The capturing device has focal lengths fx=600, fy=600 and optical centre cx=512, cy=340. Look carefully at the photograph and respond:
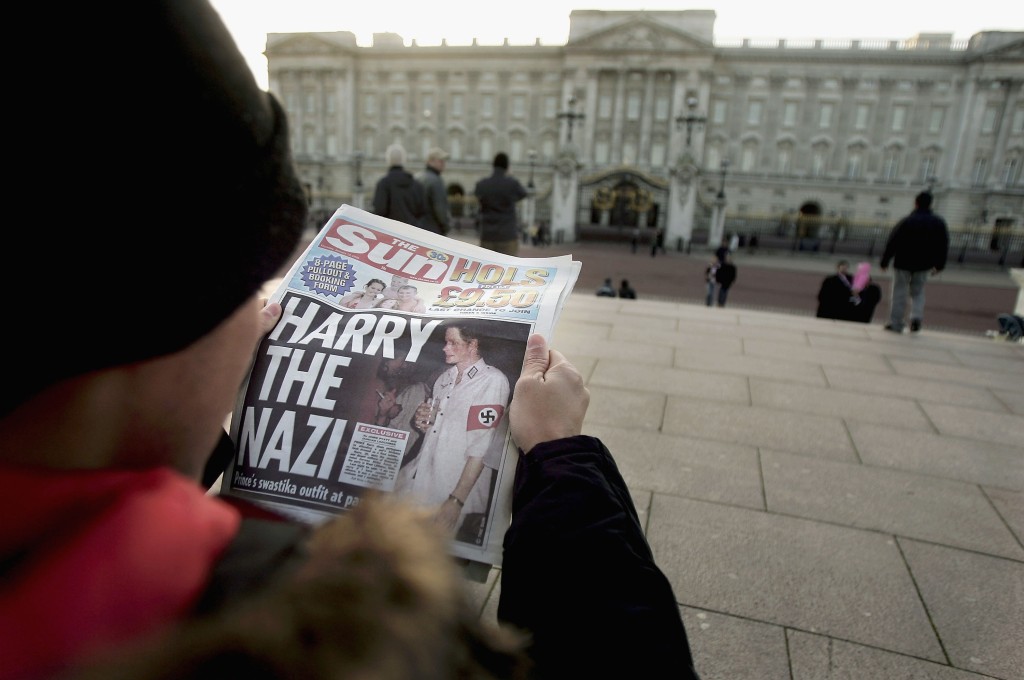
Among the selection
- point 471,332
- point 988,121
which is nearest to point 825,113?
point 988,121

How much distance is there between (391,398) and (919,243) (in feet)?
Answer: 22.2

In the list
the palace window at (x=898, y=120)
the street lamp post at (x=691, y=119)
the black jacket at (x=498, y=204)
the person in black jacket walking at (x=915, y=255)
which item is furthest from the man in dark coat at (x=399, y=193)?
the palace window at (x=898, y=120)

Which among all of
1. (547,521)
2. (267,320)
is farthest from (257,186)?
(267,320)

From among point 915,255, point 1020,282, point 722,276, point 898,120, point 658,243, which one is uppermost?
point 898,120

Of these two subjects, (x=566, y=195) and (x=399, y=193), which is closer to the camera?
(x=399, y=193)

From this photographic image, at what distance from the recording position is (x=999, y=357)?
544 centimetres

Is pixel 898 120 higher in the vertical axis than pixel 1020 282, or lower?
higher

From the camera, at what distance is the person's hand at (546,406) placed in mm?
1169

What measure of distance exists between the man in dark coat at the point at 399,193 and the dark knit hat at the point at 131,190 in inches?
242

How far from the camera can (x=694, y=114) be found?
39188 millimetres

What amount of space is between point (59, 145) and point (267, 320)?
40.3 inches

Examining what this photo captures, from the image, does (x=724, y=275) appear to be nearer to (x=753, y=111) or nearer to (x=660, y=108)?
(x=660, y=108)

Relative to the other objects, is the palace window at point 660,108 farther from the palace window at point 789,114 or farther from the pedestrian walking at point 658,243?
the pedestrian walking at point 658,243

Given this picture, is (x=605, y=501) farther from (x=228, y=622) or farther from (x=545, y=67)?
(x=545, y=67)
